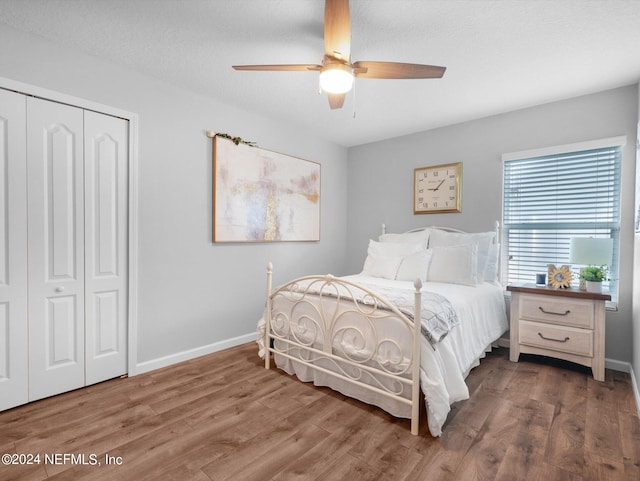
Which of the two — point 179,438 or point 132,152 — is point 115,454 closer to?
point 179,438

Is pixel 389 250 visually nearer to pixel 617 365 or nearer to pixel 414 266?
pixel 414 266

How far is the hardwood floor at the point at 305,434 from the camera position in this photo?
5.44 ft

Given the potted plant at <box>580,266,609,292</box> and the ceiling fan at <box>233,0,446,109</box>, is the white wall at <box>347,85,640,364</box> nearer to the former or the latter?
the potted plant at <box>580,266,609,292</box>

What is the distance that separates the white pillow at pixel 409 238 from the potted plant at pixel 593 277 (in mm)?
1463

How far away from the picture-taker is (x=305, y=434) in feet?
6.44

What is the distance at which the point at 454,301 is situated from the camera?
256 cm

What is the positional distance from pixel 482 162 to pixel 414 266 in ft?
4.87

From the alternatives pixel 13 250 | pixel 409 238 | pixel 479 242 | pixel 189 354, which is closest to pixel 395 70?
pixel 479 242

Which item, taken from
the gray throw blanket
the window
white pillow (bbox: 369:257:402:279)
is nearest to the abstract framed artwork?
white pillow (bbox: 369:257:402:279)

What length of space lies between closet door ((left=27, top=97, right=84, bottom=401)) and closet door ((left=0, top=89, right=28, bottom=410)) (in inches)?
1.6

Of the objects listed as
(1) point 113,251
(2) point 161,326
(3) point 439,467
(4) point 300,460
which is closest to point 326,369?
(4) point 300,460

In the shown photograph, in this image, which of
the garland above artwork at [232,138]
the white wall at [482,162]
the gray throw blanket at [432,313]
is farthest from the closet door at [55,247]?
the white wall at [482,162]

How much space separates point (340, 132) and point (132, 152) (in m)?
2.49

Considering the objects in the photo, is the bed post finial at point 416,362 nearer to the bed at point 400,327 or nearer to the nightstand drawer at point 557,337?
the bed at point 400,327
